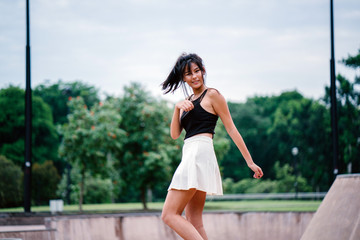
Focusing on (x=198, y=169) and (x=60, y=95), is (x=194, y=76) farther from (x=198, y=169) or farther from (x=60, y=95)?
(x=60, y=95)

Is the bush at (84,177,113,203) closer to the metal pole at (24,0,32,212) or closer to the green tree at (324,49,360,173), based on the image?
the green tree at (324,49,360,173)

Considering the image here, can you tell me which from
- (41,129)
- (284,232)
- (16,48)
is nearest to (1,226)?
(284,232)

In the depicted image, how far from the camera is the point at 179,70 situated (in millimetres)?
3861

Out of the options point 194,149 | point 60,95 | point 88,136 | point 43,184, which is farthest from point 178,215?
point 60,95

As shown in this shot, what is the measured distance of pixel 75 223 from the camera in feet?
19.5

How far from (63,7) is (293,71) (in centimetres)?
2931

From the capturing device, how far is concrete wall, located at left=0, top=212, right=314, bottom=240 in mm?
5855

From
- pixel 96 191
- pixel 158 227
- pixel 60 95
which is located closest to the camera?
pixel 158 227

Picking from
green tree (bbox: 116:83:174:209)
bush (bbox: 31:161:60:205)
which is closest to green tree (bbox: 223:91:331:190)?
bush (bbox: 31:161:60:205)

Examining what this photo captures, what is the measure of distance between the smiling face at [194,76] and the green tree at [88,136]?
19.2m

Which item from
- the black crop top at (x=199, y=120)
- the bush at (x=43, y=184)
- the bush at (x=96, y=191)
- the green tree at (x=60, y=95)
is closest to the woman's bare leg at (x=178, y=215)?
the black crop top at (x=199, y=120)

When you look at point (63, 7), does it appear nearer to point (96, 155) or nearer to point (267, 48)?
point (96, 155)

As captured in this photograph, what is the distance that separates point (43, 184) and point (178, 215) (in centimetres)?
3721

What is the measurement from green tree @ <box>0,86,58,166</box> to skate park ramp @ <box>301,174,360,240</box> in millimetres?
42806
